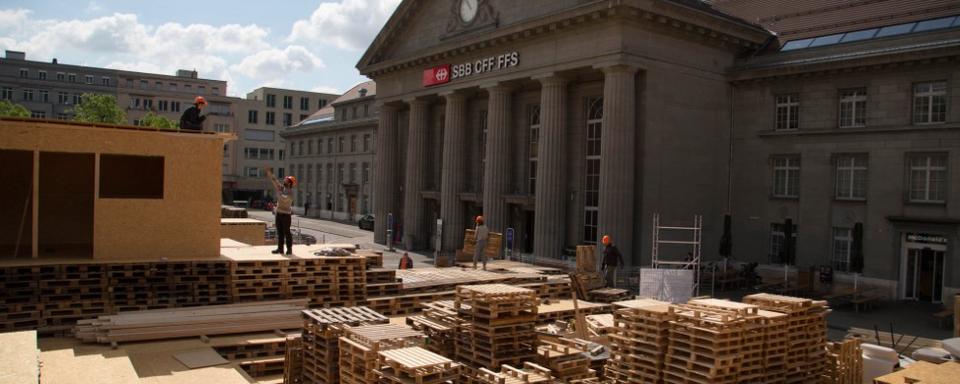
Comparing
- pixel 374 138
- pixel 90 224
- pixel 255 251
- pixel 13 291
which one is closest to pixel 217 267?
pixel 255 251

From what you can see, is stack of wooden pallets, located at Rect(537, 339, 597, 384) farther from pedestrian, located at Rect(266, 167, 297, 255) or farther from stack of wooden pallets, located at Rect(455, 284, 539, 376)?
pedestrian, located at Rect(266, 167, 297, 255)

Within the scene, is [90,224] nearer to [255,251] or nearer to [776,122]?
[255,251]

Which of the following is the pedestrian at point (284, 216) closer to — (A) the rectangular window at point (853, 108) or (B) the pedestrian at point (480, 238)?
(B) the pedestrian at point (480, 238)

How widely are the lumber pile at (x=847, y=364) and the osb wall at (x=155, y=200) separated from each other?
44.2 feet

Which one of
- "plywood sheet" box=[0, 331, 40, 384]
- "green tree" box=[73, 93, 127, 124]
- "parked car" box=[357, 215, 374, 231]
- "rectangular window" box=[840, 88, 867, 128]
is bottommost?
"parked car" box=[357, 215, 374, 231]

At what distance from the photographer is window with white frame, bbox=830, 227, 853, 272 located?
2998 centimetres

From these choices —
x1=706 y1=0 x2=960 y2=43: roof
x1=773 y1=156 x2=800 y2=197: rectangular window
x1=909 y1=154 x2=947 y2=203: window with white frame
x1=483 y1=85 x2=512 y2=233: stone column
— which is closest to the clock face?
x1=483 y1=85 x2=512 y2=233: stone column

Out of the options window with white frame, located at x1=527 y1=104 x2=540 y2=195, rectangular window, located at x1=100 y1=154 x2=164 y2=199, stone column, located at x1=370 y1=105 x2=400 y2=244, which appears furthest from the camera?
stone column, located at x1=370 y1=105 x2=400 y2=244

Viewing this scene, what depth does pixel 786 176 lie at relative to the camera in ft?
106

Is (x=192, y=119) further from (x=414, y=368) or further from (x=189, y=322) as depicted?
(x=414, y=368)

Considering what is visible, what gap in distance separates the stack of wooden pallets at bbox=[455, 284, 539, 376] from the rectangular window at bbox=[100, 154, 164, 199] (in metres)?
10.9

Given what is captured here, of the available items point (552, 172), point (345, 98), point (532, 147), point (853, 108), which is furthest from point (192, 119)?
point (345, 98)

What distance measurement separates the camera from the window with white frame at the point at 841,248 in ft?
98.4

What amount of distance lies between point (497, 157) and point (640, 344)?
2604 cm
